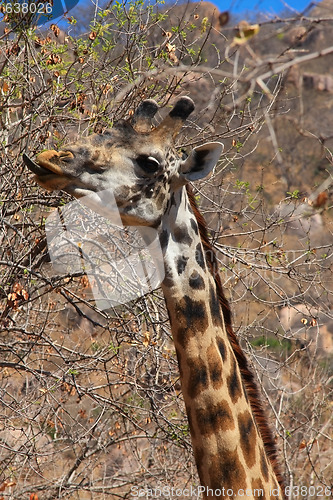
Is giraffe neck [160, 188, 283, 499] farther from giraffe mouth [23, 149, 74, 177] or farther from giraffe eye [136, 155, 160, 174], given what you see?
giraffe mouth [23, 149, 74, 177]

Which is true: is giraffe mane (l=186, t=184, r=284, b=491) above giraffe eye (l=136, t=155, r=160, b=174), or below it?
below

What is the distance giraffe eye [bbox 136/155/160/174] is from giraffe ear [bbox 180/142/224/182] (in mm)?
151

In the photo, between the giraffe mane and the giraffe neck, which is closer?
the giraffe neck

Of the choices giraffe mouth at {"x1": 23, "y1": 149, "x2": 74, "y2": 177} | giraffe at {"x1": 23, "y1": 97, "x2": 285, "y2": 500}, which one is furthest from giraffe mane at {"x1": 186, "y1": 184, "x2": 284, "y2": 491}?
giraffe mouth at {"x1": 23, "y1": 149, "x2": 74, "y2": 177}

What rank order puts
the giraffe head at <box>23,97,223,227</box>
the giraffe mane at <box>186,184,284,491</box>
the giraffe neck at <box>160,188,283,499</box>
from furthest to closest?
the giraffe mane at <box>186,184,284,491</box>, the giraffe head at <box>23,97,223,227</box>, the giraffe neck at <box>160,188,283,499</box>

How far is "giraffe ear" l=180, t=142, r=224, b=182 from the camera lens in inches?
141

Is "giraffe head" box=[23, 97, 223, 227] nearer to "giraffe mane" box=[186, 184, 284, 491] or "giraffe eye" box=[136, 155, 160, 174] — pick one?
"giraffe eye" box=[136, 155, 160, 174]

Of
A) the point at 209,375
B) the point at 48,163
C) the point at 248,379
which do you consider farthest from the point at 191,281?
the point at 48,163

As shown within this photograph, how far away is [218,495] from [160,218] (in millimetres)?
1495

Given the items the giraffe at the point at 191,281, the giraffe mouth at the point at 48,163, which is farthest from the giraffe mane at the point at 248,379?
the giraffe mouth at the point at 48,163

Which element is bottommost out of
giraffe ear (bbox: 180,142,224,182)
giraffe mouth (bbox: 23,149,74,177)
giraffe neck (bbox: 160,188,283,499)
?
giraffe neck (bbox: 160,188,283,499)

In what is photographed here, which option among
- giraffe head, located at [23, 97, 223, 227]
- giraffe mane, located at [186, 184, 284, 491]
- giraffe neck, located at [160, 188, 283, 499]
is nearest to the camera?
giraffe neck, located at [160, 188, 283, 499]

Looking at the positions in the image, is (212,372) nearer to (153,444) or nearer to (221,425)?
(221,425)

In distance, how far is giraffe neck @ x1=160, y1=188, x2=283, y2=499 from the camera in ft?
10.7
